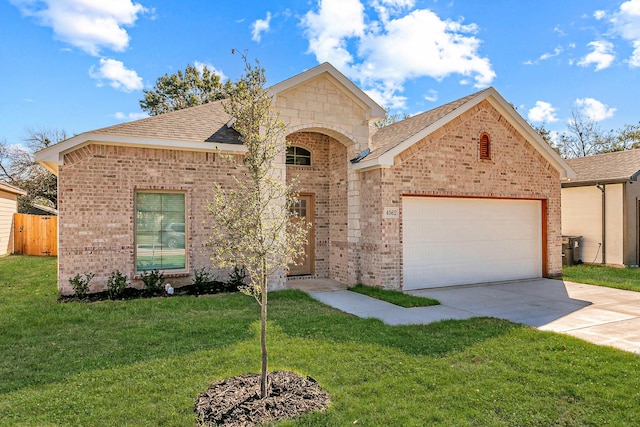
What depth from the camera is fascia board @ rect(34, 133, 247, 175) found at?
8227mm

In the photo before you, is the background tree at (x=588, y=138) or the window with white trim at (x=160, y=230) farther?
the background tree at (x=588, y=138)

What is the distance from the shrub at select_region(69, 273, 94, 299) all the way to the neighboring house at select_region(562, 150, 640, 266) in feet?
53.4

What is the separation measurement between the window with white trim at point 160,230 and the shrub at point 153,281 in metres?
0.32

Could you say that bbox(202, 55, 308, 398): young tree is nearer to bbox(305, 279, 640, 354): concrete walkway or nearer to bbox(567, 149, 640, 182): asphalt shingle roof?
bbox(305, 279, 640, 354): concrete walkway

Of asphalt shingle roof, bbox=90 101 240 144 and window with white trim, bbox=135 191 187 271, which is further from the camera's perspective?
window with white trim, bbox=135 191 187 271

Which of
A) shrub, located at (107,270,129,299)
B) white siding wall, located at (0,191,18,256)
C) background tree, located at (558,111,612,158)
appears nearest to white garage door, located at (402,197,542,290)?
shrub, located at (107,270,129,299)

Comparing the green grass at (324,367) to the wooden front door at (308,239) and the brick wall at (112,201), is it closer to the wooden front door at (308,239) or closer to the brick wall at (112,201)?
the brick wall at (112,201)

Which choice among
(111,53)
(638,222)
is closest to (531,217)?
(638,222)

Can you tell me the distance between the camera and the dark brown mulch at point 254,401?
355 cm

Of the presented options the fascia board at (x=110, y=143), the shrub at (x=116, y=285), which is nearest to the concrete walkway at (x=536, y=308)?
the shrub at (x=116, y=285)

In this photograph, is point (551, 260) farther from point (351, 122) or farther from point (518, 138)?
point (351, 122)

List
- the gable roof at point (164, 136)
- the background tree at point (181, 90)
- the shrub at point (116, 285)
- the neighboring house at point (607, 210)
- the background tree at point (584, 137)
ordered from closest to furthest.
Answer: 1. the gable roof at point (164, 136)
2. the shrub at point (116, 285)
3. the neighboring house at point (607, 210)
4. the background tree at point (181, 90)
5. the background tree at point (584, 137)

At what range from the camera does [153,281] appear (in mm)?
8852

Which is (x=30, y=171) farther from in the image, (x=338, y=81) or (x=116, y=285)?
(x=338, y=81)
